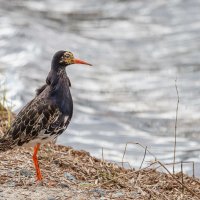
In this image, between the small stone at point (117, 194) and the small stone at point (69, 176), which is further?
the small stone at point (69, 176)

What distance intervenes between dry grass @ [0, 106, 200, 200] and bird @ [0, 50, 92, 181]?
0.29m

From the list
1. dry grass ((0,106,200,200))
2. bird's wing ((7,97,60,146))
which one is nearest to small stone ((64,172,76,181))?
dry grass ((0,106,200,200))

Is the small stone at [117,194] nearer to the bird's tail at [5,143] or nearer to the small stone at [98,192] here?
the small stone at [98,192]

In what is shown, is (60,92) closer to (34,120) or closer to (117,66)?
(34,120)

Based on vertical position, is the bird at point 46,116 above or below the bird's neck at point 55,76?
below

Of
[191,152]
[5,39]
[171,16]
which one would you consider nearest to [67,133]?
[191,152]

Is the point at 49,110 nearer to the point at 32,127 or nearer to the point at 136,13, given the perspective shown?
the point at 32,127

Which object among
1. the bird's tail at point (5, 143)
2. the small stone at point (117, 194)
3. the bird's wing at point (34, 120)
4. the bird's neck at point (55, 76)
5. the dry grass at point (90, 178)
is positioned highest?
the bird's neck at point (55, 76)

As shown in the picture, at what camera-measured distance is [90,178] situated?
9961 mm

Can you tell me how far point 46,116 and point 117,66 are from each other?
12009mm

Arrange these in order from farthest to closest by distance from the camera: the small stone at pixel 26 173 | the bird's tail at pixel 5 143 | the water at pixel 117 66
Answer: the water at pixel 117 66, the small stone at pixel 26 173, the bird's tail at pixel 5 143

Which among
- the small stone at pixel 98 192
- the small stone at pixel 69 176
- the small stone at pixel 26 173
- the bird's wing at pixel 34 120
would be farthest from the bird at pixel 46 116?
the small stone at pixel 98 192

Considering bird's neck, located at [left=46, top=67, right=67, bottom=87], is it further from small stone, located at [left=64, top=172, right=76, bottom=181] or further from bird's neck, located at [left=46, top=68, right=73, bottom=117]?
small stone, located at [left=64, top=172, right=76, bottom=181]

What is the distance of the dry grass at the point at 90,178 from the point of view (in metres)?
9.45
